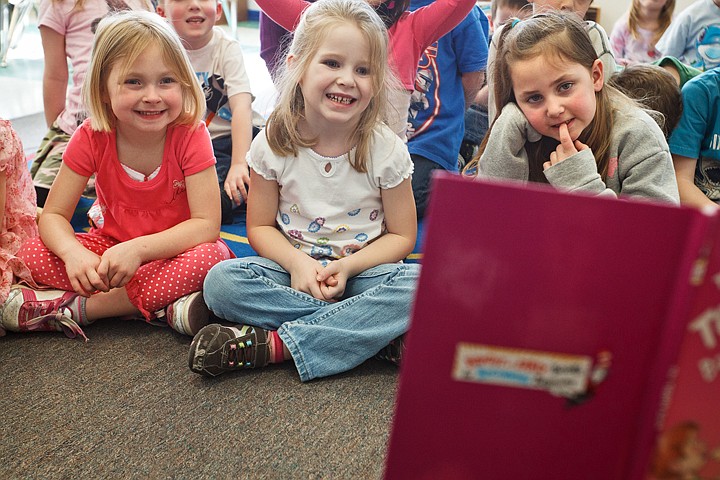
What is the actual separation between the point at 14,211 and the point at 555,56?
1039mm

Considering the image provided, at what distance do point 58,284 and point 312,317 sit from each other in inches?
19.4

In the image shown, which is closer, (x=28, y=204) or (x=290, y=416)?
(x=290, y=416)

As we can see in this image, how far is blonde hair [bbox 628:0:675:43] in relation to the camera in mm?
2678

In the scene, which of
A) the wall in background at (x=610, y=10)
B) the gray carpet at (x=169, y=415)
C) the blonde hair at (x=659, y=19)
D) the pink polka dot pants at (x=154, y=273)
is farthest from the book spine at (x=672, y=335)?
the wall in background at (x=610, y=10)

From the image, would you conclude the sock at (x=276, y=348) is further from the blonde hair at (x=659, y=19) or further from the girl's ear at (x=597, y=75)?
Answer: the blonde hair at (x=659, y=19)

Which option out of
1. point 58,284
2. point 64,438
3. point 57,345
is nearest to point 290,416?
point 64,438

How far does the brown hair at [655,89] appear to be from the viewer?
4.65 ft

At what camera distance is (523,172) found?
50.0 inches

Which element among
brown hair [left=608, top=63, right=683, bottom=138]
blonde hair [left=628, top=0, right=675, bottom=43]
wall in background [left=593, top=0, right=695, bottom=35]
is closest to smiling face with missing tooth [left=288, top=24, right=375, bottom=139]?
brown hair [left=608, top=63, right=683, bottom=138]

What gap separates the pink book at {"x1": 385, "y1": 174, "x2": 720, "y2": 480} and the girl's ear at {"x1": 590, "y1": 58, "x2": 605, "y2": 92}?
839mm

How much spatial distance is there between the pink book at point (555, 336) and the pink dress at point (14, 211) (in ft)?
3.33

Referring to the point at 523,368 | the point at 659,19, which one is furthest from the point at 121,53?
the point at 659,19

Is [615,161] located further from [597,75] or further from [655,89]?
[655,89]

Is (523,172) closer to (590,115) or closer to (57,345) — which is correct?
(590,115)
